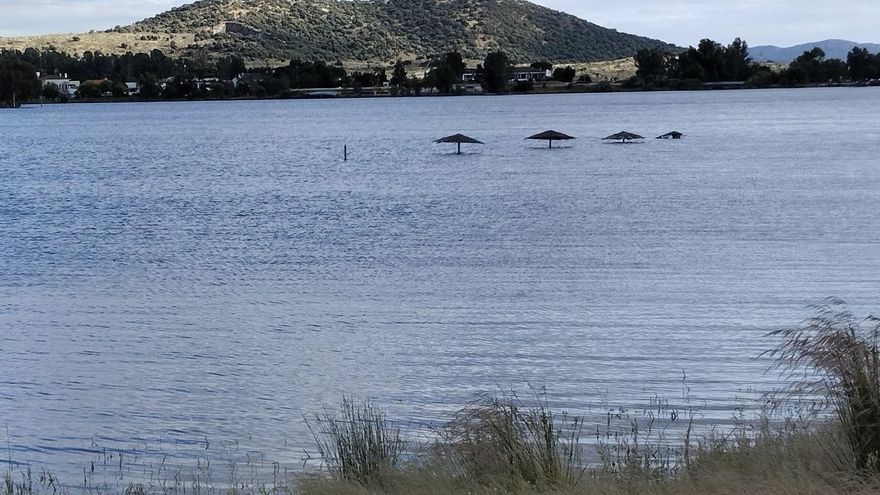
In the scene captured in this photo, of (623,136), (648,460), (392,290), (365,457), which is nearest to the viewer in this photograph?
(648,460)

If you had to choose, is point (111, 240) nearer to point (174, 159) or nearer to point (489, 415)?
point (489, 415)

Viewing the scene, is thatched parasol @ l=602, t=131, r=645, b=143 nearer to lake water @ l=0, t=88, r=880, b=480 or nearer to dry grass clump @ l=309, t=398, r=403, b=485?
lake water @ l=0, t=88, r=880, b=480

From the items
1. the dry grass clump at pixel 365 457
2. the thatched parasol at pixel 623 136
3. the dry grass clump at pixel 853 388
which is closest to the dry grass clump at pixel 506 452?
the dry grass clump at pixel 365 457

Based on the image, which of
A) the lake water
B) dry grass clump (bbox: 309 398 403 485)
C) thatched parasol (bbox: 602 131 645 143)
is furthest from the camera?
thatched parasol (bbox: 602 131 645 143)

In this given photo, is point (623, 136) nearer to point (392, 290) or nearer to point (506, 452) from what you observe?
point (392, 290)

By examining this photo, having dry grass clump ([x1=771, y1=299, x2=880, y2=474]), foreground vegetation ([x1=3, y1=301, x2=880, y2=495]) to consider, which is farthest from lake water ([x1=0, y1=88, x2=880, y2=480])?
dry grass clump ([x1=771, y1=299, x2=880, y2=474])

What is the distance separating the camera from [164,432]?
13945 mm

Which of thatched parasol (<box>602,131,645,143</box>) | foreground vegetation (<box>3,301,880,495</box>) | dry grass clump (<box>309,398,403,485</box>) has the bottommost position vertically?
thatched parasol (<box>602,131,645,143</box>)

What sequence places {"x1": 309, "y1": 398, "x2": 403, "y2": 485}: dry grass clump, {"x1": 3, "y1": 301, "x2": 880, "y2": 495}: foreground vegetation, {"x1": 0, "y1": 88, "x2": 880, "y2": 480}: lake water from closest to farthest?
{"x1": 3, "y1": 301, "x2": 880, "y2": 495}: foreground vegetation → {"x1": 309, "y1": 398, "x2": 403, "y2": 485}: dry grass clump → {"x1": 0, "y1": 88, "x2": 880, "y2": 480}: lake water

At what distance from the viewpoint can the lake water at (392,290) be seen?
15.2m

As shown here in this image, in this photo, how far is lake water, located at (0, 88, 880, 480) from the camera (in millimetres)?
15250

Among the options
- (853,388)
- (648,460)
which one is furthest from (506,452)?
(853,388)

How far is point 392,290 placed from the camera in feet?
80.7

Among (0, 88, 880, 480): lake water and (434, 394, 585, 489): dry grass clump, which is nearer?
(434, 394, 585, 489): dry grass clump
